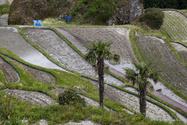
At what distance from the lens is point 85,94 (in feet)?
76.3

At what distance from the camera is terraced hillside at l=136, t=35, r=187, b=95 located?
31.8 metres

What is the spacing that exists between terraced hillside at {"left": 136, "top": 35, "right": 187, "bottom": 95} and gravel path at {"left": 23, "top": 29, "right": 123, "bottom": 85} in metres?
9.44

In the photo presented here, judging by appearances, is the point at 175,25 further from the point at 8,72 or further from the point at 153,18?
the point at 8,72

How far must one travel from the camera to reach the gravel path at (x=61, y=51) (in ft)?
104

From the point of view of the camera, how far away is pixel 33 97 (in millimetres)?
19594

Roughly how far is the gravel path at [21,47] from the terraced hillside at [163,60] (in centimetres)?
1746

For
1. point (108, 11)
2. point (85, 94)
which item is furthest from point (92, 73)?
point (108, 11)

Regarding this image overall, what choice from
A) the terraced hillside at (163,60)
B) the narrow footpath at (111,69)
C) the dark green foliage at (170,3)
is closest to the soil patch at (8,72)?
the narrow footpath at (111,69)

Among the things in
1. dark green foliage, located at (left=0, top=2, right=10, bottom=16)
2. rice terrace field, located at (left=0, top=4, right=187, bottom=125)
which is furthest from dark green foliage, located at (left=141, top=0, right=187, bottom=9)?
dark green foliage, located at (left=0, top=2, right=10, bottom=16)

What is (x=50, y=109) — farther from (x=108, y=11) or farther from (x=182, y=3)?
(x=182, y=3)

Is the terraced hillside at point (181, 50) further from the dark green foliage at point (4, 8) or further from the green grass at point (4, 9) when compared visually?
the dark green foliage at point (4, 8)

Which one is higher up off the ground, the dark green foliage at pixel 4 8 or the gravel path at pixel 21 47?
the dark green foliage at pixel 4 8

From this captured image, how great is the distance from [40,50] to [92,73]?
11375 mm

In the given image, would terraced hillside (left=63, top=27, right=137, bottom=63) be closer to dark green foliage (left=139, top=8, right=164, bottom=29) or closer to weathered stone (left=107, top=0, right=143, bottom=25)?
weathered stone (left=107, top=0, right=143, bottom=25)
